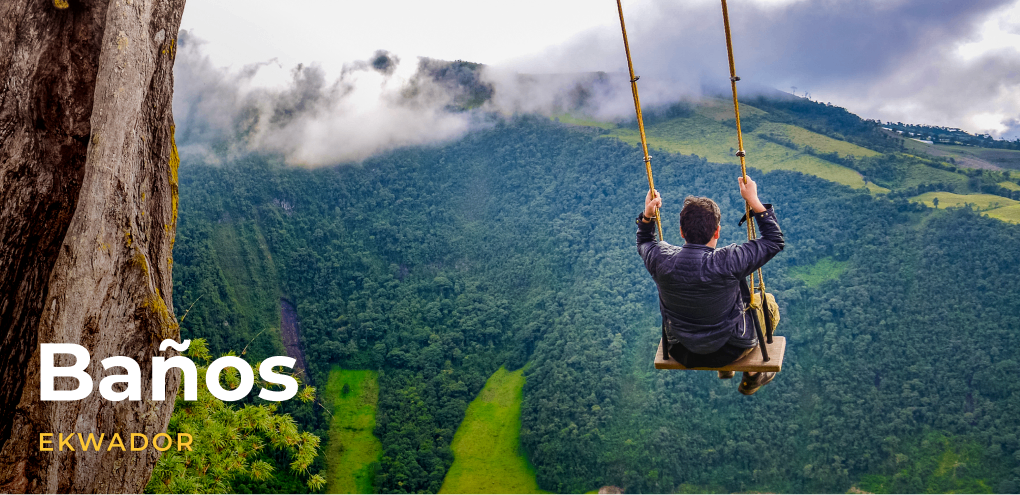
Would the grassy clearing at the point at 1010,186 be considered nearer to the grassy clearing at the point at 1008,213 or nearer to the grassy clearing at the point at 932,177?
the grassy clearing at the point at 932,177

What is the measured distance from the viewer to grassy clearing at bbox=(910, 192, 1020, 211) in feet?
288

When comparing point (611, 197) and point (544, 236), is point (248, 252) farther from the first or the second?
point (611, 197)

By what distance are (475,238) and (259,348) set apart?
4848 cm

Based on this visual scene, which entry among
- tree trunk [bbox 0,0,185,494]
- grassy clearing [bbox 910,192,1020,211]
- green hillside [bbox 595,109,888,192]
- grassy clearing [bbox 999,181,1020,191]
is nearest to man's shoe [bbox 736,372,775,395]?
tree trunk [bbox 0,0,185,494]

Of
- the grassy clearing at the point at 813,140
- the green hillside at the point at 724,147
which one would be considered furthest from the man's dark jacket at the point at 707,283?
the grassy clearing at the point at 813,140

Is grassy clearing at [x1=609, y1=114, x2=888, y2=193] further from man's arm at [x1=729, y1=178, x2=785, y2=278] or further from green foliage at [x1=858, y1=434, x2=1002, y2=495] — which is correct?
man's arm at [x1=729, y1=178, x2=785, y2=278]

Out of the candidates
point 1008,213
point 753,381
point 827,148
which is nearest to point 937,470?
point 1008,213

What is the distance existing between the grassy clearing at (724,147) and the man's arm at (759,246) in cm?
10574

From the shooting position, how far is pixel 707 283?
5.03 metres

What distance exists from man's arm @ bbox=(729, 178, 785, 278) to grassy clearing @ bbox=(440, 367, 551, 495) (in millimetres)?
71538

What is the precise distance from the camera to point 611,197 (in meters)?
119

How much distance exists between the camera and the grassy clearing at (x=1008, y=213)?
3327 inches

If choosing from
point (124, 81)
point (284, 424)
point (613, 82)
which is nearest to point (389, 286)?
point (613, 82)

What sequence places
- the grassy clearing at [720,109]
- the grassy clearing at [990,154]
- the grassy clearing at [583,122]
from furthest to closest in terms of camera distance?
the grassy clearing at [583,122] < the grassy clearing at [720,109] < the grassy clearing at [990,154]
